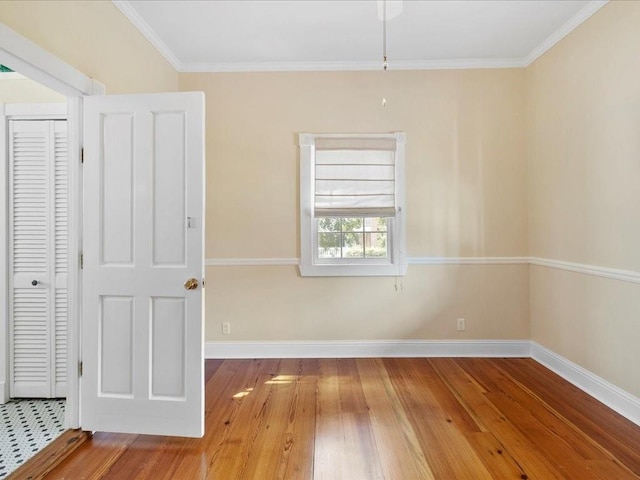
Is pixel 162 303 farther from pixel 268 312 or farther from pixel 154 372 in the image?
pixel 268 312

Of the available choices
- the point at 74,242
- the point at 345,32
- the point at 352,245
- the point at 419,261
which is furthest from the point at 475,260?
the point at 74,242

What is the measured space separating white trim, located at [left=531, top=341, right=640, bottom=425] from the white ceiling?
2791 mm

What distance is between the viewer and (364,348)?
11.4 ft

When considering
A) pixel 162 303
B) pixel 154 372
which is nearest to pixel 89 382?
pixel 154 372

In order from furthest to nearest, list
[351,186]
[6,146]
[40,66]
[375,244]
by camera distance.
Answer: [375,244]
[351,186]
[6,146]
[40,66]

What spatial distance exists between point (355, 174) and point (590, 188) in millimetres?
1926

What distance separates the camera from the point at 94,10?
225cm

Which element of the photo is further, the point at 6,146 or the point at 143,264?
the point at 6,146

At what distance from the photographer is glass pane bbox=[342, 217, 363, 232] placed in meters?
3.52

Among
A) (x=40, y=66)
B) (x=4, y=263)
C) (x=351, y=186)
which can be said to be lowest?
(x=4, y=263)

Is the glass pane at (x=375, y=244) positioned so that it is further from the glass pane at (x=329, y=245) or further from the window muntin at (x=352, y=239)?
the glass pane at (x=329, y=245)

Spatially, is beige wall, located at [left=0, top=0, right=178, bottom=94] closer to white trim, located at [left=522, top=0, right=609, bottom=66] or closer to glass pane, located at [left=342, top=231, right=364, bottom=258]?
glass pane, located at [left=342, top=231, right=364, bottom=258]

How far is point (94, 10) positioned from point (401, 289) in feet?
10.8

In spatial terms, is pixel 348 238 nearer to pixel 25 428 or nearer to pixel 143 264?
pixel 143 264
